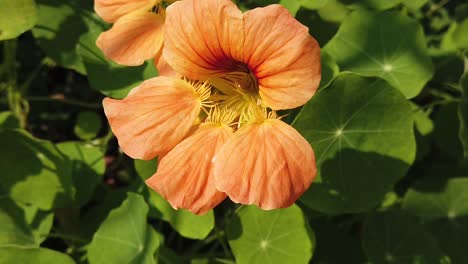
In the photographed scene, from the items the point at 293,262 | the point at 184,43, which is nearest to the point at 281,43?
the point at 184,43

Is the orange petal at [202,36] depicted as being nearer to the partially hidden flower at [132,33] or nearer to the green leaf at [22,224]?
the partially hidden flower at [132,33]

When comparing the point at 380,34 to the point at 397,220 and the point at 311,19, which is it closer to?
the point at 311,19

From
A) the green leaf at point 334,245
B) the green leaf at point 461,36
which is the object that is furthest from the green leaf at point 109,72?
the green leaf at point 461,36

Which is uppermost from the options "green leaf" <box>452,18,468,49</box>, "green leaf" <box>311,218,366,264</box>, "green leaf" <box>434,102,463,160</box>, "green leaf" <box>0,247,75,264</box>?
"green leaf" <box>452,18,468,49</box>

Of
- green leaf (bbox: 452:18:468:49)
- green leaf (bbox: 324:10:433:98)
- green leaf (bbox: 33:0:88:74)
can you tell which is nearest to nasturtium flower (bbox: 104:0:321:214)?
green leaf (bbox: 324:10:433:98)

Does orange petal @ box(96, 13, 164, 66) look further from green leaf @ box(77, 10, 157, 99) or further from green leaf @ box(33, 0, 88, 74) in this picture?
green leaf @ box(33, 0, 88, 74)

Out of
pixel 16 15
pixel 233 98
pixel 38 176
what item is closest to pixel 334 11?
pixel 233 98

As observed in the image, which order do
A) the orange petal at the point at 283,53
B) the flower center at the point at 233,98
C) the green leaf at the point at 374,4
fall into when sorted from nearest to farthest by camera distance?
the orange petal at the point at 283,53, the flower center at the point at 233,98, the green leaf at the point at 374,4
